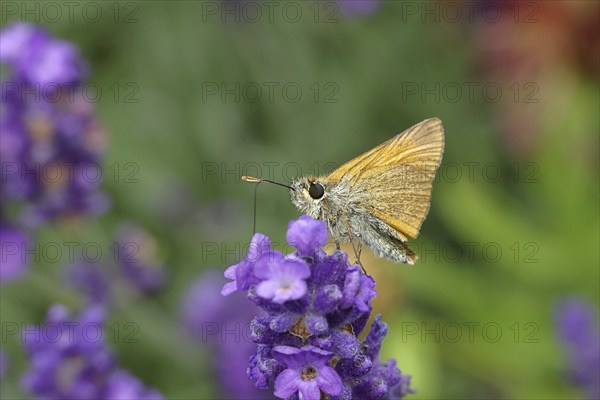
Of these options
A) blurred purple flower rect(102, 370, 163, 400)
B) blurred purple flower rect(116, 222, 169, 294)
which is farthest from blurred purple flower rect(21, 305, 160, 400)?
blurred purple flower rect(116, 222, 169, 294)

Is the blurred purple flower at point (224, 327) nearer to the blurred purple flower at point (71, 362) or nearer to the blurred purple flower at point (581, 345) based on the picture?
the blurred purple flower at point (71, 362)

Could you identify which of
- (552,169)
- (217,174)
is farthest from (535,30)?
(217,174)

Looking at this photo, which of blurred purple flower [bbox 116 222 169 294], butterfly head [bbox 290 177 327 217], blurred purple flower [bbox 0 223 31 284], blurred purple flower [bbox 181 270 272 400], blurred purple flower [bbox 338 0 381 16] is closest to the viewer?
butterfly head [bbox 290 177 327 217]

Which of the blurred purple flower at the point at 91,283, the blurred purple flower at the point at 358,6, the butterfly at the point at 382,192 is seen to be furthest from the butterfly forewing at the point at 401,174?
the blurred purple flower at the point at 358,6

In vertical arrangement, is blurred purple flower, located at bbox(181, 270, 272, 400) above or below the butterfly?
below

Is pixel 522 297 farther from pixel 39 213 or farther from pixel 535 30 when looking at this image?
pixel 39 213

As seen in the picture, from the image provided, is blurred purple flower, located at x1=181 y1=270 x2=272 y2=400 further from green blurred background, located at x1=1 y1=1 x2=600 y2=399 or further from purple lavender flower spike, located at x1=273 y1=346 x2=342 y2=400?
purple lavender flower spike, located at x1=273 y1=346 x2=342 y2=400

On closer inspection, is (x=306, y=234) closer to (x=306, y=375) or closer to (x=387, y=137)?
(x=306, y=375)
